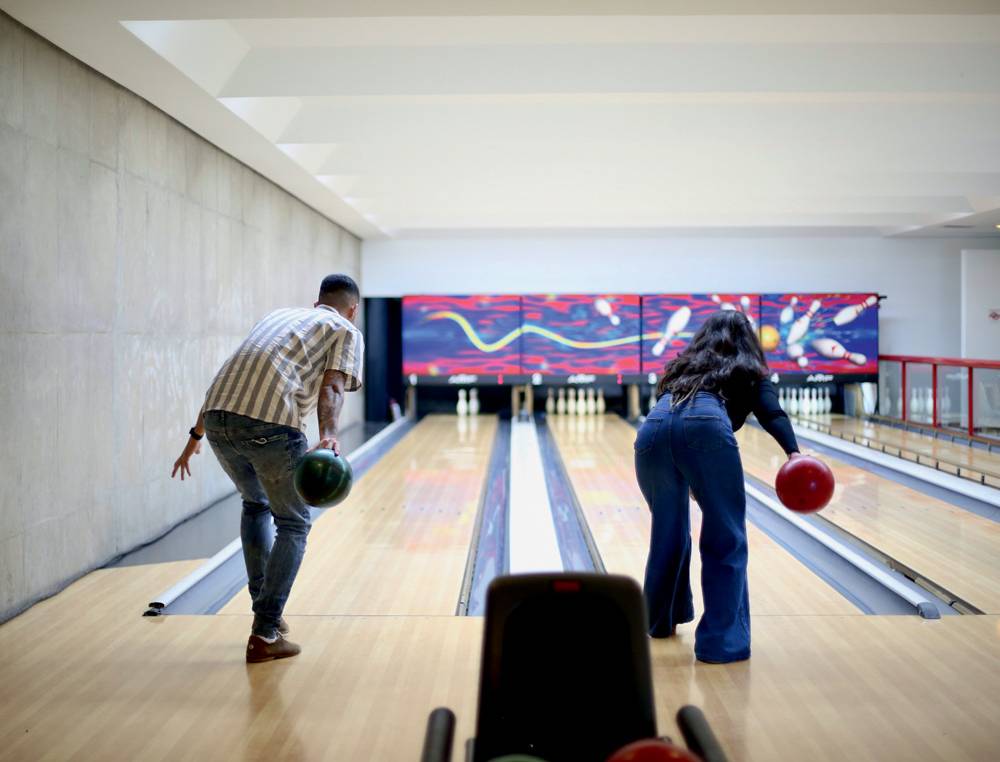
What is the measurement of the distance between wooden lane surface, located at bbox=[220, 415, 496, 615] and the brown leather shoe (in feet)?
1.87

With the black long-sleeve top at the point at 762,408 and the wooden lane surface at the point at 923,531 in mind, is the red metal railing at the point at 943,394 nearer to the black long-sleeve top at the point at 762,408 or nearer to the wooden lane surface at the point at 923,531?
the wooden lane surface at the point at 923,531

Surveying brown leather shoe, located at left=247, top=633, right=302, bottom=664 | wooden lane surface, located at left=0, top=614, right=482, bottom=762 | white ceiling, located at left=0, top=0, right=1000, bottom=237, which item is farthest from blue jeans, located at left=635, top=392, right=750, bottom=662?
white ceiling, located at left=0, top=0, right=1000, bottom=237

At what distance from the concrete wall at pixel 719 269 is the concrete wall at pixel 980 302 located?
1.01 meters

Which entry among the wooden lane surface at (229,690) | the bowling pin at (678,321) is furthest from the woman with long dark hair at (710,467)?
the bowling pin at (678,321)

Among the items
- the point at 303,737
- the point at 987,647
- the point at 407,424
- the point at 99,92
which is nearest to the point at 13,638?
the point at 303,737

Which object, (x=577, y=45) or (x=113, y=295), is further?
(x=577, y=45)

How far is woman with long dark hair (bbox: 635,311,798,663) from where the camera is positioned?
288 cm

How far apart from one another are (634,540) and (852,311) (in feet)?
23.1

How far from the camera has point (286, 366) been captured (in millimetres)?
2861

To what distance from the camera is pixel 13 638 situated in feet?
10.6

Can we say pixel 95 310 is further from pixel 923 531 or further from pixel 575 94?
pixel 923 531

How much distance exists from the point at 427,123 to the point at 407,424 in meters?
5.15

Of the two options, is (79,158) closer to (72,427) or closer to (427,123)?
(72,427)

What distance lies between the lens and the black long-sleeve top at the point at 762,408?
2918mm
